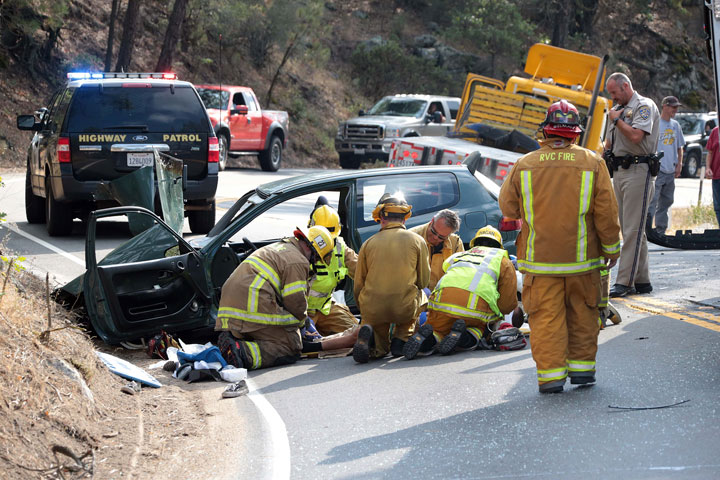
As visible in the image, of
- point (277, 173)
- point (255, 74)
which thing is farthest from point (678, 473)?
point (255, 74)

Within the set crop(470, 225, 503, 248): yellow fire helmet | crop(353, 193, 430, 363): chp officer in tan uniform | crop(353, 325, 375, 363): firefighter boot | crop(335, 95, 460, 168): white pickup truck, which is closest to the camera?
crop(353, 325, 375, 363): firefighter boot

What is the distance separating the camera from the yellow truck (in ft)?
55.4

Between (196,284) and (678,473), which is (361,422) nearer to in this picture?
(678,473)

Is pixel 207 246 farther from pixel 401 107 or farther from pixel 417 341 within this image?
pixel 401 107

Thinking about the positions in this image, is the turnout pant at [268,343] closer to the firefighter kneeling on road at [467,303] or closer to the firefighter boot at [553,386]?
the firefighter kneeling on road at [467,303]

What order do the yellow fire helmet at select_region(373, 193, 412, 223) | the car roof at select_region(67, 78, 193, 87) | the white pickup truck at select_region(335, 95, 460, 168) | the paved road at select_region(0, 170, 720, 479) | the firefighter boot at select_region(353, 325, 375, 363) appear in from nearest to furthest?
the paved road at select_region(0, 170, 720, 479), the firefighter boot at select_region(353, 325, 375, 363), the yellow fire helmet at select_region(373, 193, 412, 223), the car roof at select_region(67, 78, 193, 87), the white pickup truck at select_region(335, 95, 460, 168)

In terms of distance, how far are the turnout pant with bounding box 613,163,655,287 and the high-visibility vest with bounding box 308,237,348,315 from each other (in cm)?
282

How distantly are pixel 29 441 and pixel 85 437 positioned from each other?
0.46m

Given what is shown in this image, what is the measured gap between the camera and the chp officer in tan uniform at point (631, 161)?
921 cm

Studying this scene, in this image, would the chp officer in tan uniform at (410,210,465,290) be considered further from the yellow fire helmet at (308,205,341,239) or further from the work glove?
the work glove

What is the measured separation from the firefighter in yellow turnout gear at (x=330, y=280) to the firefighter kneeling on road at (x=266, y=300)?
1.21 ft

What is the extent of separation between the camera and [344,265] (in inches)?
331

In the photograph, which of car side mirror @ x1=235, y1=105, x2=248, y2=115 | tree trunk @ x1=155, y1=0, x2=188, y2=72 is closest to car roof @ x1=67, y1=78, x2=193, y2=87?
car side mirror @ x1=235, y1=105, x2=248, y2=115

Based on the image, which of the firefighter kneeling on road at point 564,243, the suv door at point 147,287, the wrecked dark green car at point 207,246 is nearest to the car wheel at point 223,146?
the wrecked dark green car at point 207,246
